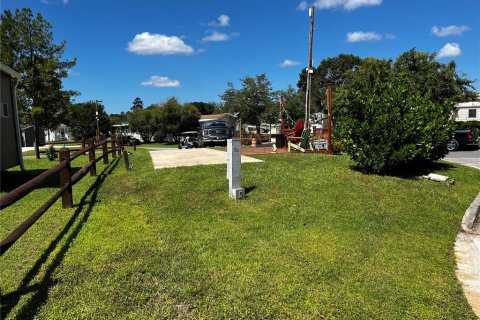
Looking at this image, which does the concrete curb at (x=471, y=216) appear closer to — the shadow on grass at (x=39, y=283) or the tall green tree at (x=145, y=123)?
the shadow on grass at (x=39, y=283)

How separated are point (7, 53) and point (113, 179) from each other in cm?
1463

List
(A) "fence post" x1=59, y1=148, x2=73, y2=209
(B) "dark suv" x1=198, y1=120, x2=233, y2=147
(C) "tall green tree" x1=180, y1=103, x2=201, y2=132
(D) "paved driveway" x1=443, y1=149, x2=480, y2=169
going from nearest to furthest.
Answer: (A) "fence post" x1=59, y1=148, x2=73, y2=209, (D) "paved driveway" x1=443, y1=149, x2=480, y2=169, (B) "dark suv" x1=198, y1=120, x2=233, y2=147, (C) "tall green tree" x1=180, y1=103, x2=201, y2=132

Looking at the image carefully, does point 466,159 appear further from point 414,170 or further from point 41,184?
point 41,184

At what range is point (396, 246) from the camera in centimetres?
436

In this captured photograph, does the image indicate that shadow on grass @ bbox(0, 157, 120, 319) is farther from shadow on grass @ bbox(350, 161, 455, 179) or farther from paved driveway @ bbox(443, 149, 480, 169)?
paved driveway @ bbox(443, 149, 480, 169)

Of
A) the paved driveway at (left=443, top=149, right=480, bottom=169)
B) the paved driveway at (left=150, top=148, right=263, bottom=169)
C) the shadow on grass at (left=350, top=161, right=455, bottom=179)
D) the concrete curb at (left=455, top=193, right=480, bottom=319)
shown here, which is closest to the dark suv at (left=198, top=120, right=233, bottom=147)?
the paved driveway at (left=150, top=148, right=263, bottom=169)

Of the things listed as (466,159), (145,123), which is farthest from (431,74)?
(145,123)

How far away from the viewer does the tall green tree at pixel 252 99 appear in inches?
1676

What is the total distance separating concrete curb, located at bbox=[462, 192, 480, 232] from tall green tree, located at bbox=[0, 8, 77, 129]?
1997 cm

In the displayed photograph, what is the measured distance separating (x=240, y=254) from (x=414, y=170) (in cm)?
731

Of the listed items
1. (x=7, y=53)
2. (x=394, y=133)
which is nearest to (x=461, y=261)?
(x=394, y=133)

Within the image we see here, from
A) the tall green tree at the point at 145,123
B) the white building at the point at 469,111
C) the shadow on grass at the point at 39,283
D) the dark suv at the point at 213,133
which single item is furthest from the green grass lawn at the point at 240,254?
the tall green tree at the point at 145,123

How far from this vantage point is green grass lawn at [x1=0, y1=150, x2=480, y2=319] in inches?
117

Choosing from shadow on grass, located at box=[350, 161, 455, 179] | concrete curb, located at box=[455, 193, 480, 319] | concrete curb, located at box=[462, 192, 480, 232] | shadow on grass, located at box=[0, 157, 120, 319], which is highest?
shadow on grass, located at box=[350, 161, 455, 179]
